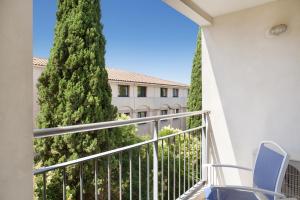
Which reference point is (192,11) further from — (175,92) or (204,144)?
(175,92)

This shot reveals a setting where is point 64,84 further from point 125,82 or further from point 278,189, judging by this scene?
point 125,82

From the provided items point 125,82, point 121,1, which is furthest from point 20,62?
point 121,1

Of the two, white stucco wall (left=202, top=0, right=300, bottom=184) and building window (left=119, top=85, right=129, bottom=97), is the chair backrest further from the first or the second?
building window (left=119, top=85, right=129, bottom=97)

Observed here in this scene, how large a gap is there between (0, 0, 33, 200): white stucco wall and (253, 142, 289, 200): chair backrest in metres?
1.52

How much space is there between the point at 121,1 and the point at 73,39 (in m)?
9.87

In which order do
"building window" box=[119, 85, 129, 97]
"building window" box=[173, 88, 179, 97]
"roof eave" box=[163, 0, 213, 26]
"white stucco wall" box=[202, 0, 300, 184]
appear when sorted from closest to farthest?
1. "roof eave" box=[163, 0, 213, 26]
2. "white stucco wall" box=[202, 0, 300, 184]
3. "building window" box=[119, 85, 129, 97]
4. "building window" box=[173, 88, 179, 97]

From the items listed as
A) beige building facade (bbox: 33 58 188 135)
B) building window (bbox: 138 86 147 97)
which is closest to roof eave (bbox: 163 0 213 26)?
beige building facade (bbox: 33 58 188 135)

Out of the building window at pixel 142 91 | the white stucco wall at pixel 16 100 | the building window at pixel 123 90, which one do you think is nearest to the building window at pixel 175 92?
the building window at pixel 142 91

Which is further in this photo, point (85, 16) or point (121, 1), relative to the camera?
point (121, 1)

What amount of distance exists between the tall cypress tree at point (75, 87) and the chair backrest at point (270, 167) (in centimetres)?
564

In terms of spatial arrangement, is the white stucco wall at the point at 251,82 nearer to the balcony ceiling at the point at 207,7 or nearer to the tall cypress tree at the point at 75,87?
the balcony ceiling at the point at 207,7

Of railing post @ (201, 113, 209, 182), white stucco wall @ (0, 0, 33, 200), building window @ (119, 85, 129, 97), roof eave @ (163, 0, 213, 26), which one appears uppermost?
roof eave @ (163, 0, 213, 26)

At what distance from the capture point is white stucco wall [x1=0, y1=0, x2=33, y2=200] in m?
0.90

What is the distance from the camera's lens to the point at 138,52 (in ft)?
67.5
